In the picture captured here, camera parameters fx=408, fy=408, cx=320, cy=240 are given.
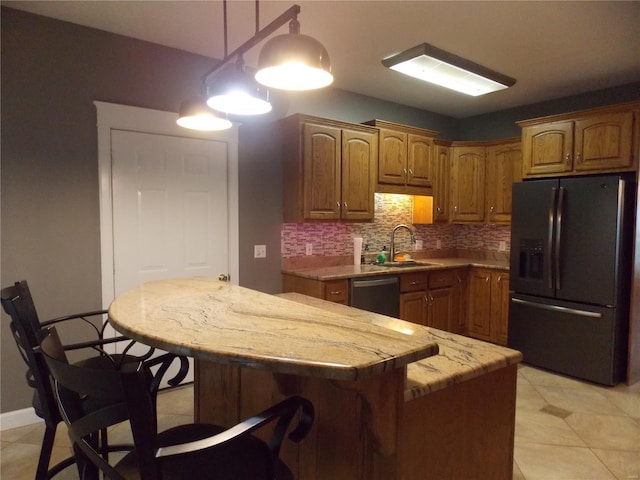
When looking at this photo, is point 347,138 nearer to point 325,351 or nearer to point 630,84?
point 630,84

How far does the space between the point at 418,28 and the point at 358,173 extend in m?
1.42

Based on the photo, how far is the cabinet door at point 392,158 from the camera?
4.14 meters

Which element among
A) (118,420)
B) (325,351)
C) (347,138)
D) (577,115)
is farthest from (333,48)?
(118,420)

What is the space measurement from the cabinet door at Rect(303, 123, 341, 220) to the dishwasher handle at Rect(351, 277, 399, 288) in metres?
0.64

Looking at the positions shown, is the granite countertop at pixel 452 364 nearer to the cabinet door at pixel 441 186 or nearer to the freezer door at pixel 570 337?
the freezer door at pixel 570 337

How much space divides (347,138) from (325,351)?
10.4 ft

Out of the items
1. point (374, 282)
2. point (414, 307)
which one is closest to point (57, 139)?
point (374, 282)

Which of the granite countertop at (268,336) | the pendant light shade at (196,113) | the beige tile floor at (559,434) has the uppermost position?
the pendant light shade at (196,113)

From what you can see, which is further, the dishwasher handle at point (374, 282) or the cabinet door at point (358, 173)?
the cabinet door at point (358, 173)

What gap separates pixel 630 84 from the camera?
3912mm

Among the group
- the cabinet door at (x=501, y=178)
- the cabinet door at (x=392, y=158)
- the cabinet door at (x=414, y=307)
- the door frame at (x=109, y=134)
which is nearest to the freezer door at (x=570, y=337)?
the cabinet door at (x=414, y=307)

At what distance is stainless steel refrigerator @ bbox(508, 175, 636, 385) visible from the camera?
330cm

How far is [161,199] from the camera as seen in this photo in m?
3.16

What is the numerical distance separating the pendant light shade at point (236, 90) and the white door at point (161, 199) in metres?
1.43
